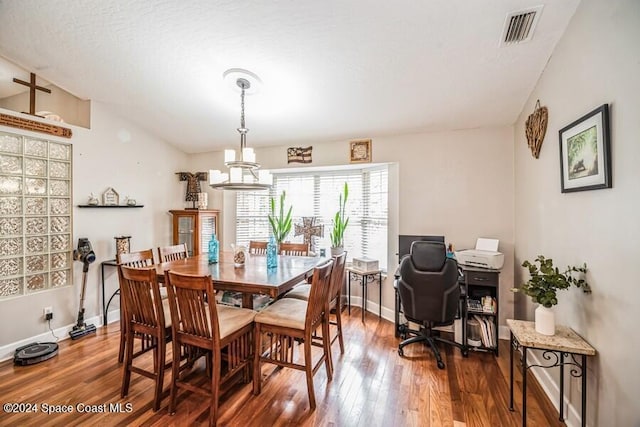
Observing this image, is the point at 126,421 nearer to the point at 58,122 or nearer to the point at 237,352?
the point at 237,352

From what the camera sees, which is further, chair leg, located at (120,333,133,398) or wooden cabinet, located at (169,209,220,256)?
wooden cabinet, located at (169,209,220,256)

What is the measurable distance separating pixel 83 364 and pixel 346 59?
365 centimetres

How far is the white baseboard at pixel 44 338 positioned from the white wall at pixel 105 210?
35 mm

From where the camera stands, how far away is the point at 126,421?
1.91 metres

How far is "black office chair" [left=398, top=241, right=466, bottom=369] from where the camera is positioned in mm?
2568

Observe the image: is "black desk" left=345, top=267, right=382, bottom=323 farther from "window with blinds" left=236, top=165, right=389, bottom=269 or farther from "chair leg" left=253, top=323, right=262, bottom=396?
"chair leg" left=253, top=323, right=262, bottom=396

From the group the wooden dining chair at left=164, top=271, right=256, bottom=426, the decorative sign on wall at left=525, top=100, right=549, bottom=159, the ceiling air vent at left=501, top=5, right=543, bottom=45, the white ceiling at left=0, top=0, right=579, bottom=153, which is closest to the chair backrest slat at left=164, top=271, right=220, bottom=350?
the wooden dining chair at left=164, top=271, right=256, bottom=426

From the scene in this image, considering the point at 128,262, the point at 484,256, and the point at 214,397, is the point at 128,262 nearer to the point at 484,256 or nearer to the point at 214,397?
the point at 214,397

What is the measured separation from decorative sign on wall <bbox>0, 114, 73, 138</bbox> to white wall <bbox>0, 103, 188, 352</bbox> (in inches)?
2.2

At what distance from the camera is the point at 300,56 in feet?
8.01

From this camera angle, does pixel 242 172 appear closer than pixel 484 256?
Yes

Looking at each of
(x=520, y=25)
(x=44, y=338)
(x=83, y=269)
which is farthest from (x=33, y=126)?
(x=520, y=25)

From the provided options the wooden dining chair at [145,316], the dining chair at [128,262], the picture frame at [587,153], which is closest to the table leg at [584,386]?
the picture frame at [587,153]

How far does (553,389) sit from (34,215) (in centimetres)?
500
